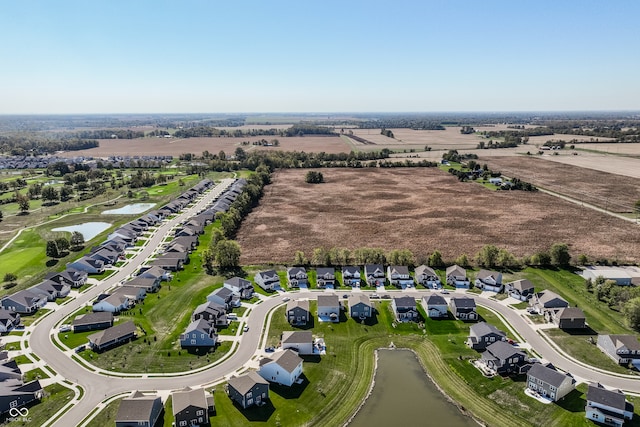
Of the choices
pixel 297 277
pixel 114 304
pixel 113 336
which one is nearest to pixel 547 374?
pixel 297 277

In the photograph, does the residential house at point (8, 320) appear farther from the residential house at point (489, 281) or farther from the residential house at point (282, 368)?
the residential house at point (489, 281)

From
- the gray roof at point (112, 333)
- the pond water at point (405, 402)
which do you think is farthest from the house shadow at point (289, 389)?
the gray roof at point (112, 333)

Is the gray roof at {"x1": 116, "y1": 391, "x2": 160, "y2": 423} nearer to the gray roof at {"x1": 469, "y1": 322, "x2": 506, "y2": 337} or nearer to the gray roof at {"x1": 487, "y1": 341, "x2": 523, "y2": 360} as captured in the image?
the gray roof at {"x1": 487, "y1": 341, "x2": 523, "y2": 360}

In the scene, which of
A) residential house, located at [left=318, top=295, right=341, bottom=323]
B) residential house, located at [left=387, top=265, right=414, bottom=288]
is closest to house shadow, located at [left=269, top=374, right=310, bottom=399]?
residential house, located at [left=318, top=295, right=341, bottom=323]

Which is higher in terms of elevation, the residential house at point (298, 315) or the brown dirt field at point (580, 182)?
the brown dirt field at point (580, 182)

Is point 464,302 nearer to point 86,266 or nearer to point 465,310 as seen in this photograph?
point 465,310

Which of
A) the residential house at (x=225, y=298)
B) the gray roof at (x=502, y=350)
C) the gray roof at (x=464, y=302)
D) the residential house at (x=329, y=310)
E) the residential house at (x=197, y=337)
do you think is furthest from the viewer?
the residential house at (x=225, y=298)
